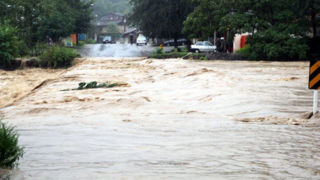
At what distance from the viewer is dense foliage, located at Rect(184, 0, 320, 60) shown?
96.7ft

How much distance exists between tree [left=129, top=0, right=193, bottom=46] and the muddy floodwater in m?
30.0

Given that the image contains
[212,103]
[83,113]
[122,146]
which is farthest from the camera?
[212,103]

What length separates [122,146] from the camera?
261 inches

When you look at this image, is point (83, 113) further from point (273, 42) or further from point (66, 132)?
point (273, 42)

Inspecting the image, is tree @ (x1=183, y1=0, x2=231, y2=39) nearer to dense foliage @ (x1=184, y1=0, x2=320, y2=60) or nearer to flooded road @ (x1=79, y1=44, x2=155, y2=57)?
dense foliage @ (x1=184, y1=0, x2=320, y2=60)

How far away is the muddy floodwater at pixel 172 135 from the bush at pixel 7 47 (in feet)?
→ 57.8

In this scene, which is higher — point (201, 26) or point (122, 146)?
point (201, 26)

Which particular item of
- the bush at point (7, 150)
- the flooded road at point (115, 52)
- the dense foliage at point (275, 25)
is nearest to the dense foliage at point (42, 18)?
the flooded road at point (115, 52)

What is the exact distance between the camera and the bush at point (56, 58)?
30.6 m

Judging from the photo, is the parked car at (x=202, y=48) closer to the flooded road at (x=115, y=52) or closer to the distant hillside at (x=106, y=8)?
the flooded road at (x=115, y=52)

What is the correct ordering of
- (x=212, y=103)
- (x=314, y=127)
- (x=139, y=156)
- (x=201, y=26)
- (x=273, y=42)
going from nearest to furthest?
(x=139, y=156), (x=314, y=127), (x=212, y=103), (x=273, y=42), (x=201, y=26)

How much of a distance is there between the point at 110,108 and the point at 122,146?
4458 mm

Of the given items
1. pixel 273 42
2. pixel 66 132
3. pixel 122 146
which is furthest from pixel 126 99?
pixel 273 42

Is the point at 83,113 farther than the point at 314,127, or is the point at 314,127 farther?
the point at 83,113
